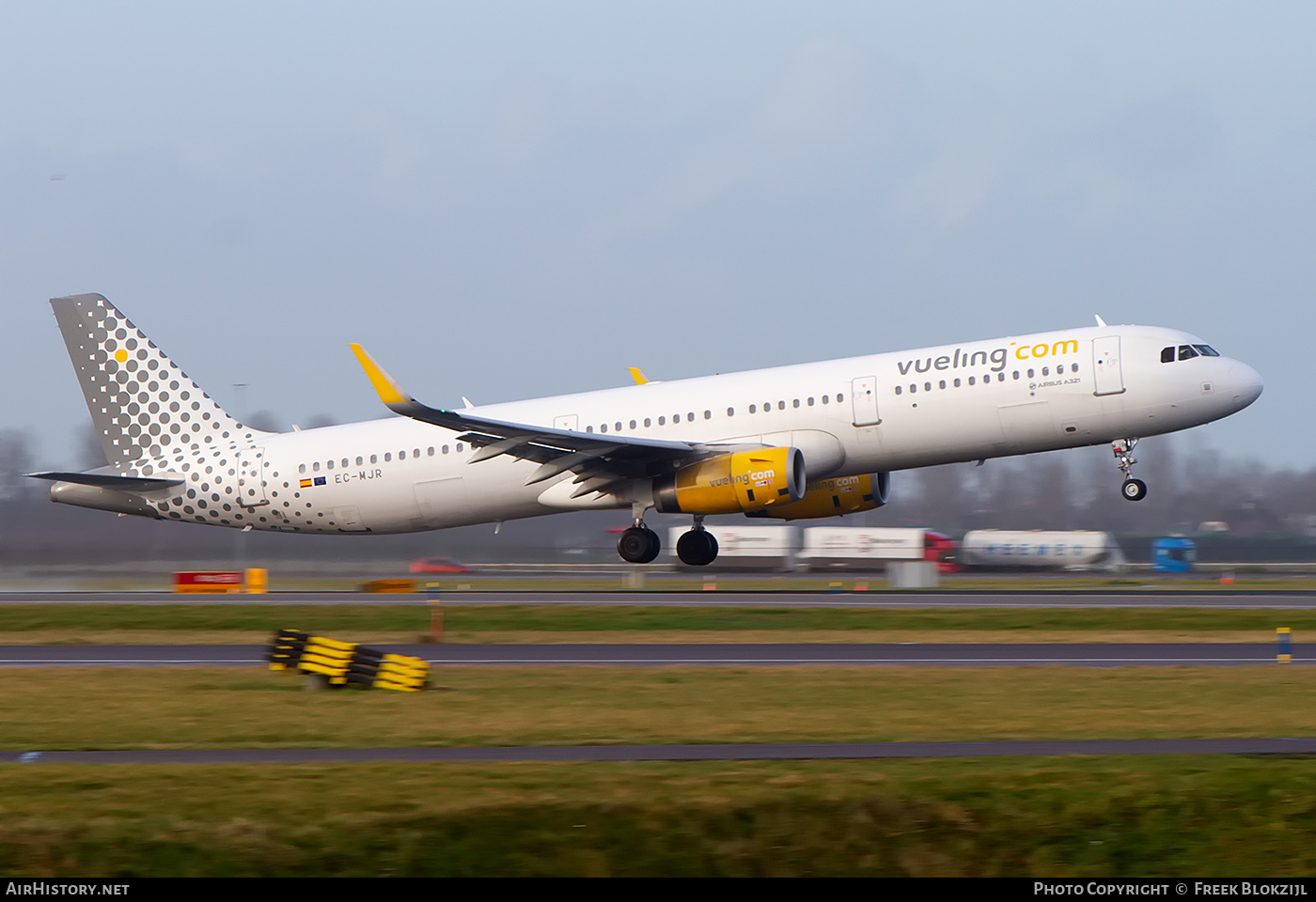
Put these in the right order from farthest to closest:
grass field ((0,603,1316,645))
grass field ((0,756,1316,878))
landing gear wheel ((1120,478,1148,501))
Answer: landing gear wheel ((1120,478,1148,501))
grass field ((0,603,1316,645))
grass field ((0,756,1316,878))

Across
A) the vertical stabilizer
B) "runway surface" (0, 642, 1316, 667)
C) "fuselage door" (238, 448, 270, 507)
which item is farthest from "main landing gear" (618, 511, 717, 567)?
the vertical stabilizer

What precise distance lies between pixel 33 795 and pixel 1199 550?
7765cm

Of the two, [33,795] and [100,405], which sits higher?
[100,405]

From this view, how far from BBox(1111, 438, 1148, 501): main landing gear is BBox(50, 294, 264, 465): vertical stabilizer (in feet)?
76.3

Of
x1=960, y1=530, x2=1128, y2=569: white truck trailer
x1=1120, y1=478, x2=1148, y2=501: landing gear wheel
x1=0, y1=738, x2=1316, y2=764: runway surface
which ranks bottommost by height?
x1=0, y1=738, x2=1316, y2=764: runway surface

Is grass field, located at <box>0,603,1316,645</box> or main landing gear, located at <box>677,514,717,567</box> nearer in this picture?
grass field, located at <box>0,603,1316,645</box>

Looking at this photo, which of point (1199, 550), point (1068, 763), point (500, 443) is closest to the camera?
point (1068, 763)

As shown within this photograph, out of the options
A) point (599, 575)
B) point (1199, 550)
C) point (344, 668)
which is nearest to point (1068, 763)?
point (344, 668)

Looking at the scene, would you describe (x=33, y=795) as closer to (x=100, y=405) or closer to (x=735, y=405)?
(x=735, y=405)

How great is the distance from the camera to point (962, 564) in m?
70.8

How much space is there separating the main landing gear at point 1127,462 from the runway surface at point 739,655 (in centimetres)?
695

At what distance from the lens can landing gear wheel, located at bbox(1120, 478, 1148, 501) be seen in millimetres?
33031

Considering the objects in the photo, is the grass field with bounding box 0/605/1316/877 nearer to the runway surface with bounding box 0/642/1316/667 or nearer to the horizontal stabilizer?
the runway surface with bounding box 0/642/1316/667
